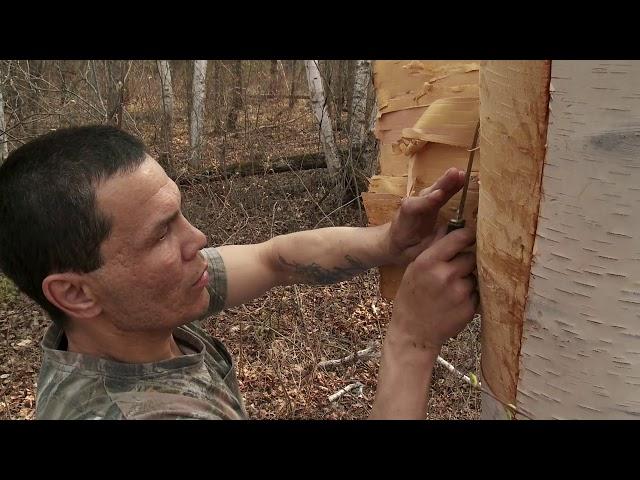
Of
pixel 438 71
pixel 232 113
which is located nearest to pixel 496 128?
pixel 438 71

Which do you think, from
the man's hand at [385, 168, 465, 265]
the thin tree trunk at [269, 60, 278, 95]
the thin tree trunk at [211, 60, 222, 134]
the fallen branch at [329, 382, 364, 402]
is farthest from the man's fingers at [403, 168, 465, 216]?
the thin tree trunk at [269, 60, 278, 95]

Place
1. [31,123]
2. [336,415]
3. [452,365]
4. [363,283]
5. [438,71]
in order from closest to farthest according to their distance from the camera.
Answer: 1. [438,71]
2. [336,415]
3. [452,365]
4. [363,283]
5. [31,123]

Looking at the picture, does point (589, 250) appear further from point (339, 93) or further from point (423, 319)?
point (339, 93)

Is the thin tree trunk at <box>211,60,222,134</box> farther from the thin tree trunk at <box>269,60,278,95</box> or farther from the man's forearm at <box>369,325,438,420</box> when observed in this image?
the man's forearm at <box>369,325,438,420</box>

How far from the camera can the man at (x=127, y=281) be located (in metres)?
1.27

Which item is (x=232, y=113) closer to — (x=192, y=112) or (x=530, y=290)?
(x=192, y=112)

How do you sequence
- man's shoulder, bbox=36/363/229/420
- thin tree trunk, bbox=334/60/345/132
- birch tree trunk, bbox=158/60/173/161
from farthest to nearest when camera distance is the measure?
thin tree trunk, bbox=334/60/345/132, birch tree trunk, bbox=158/60/173/161, man's shoulder, bbox=36/363/229/420

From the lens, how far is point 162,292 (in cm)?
138

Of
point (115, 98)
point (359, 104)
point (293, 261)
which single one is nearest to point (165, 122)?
point (115, 98)

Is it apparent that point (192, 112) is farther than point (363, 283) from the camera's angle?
Yes

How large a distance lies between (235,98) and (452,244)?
7180mm

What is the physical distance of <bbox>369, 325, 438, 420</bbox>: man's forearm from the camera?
1252 millimetres

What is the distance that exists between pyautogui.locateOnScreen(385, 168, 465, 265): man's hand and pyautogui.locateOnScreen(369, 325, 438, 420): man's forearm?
297mm

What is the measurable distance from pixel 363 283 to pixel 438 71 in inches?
155
